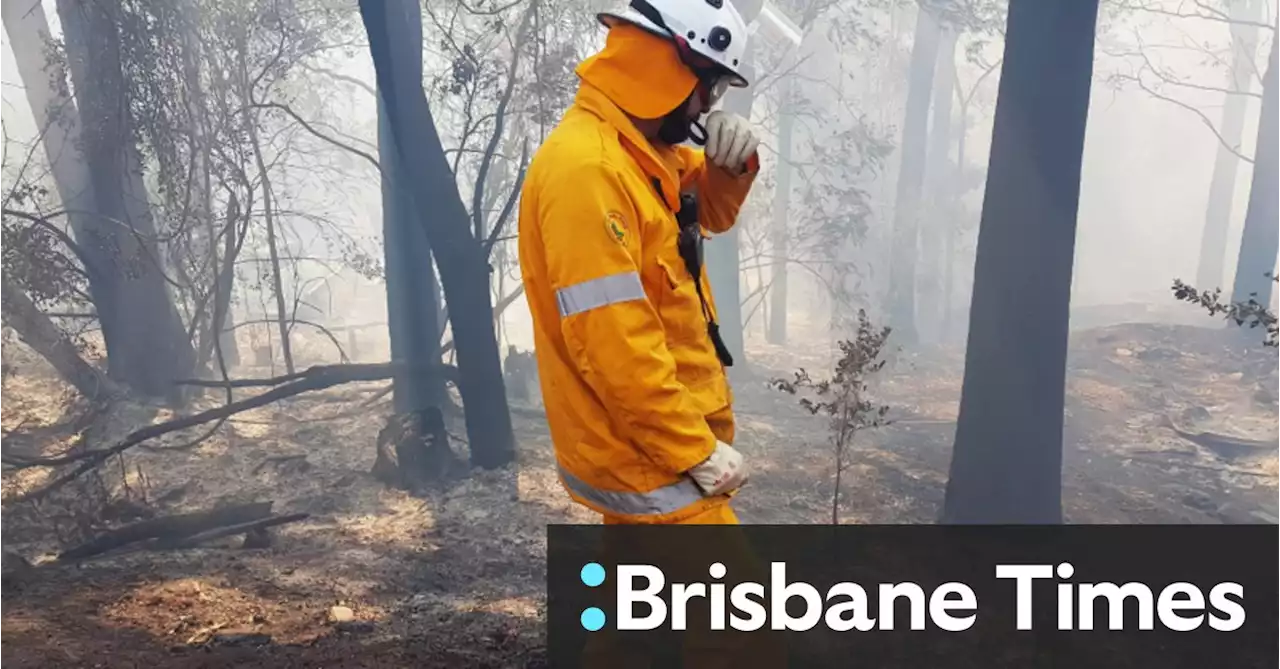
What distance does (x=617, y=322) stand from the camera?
69.7 inches

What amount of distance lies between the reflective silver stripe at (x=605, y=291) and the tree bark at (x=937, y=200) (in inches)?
357

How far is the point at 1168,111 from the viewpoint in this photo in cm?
934

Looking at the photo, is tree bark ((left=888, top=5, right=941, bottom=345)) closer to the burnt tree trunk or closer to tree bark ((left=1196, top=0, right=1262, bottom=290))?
tree bark ((left=1196, top=0, right=1262, bottom=290))

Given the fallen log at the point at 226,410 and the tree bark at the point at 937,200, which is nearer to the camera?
the fallen log at the point at 226,410

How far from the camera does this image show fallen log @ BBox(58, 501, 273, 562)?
14.4 feet

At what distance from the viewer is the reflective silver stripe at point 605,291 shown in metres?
1.77

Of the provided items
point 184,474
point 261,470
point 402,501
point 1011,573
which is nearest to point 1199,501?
point 1011,573

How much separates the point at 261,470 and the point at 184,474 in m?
0.42

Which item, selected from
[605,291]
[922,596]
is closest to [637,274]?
[605,291]

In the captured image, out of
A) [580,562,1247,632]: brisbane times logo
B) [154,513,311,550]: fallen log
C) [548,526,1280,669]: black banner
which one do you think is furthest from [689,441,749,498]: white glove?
[154,513,311,550]: fallen log

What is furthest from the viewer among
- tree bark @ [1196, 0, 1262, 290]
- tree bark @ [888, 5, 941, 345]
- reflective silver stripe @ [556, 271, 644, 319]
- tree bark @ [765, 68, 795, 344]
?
tree bark @ [888, 5, 941, 345]

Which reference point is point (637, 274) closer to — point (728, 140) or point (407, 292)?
point (728, 140)

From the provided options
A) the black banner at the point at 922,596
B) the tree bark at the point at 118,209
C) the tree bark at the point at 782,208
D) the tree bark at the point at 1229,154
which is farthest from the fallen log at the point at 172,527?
the tree bark at the point at 1229,154

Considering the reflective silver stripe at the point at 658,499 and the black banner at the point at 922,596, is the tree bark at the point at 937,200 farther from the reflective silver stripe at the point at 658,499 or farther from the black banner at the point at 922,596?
the reflective silver stripe at the point at 658,499
